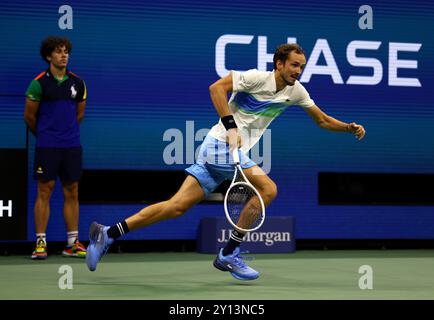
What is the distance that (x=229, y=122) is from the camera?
521 centimetres

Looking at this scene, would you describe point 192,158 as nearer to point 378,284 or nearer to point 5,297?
point 378,284

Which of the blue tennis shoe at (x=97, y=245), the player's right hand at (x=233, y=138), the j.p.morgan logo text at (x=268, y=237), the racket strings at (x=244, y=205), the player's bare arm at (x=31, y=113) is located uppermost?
the player's bare arm at (x=31, y=113)

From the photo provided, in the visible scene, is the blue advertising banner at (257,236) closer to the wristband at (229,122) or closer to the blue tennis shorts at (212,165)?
the blue tennis shorts at (212,165)

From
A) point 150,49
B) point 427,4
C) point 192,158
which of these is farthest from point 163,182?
point 427,4

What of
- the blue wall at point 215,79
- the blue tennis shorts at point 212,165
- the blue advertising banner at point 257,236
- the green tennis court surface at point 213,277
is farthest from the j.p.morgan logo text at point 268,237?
the blue tennis shorts at point 212,165

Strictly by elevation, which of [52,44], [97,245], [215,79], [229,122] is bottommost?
[97,245]

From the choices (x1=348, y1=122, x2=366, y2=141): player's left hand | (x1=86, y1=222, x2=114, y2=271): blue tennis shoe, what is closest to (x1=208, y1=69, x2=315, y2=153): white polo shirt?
(x1=348, y1=122, x2=366, y2=141): player's left hand

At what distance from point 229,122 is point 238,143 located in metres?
0.15

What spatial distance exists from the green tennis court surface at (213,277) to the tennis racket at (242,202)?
0.42 m

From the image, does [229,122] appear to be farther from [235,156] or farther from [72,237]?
[72,237]

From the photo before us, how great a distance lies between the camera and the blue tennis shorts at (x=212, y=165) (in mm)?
5430

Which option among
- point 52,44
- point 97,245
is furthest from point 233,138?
point 52,44

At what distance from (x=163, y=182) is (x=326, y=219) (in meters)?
1.72

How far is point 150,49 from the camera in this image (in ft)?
25.9
